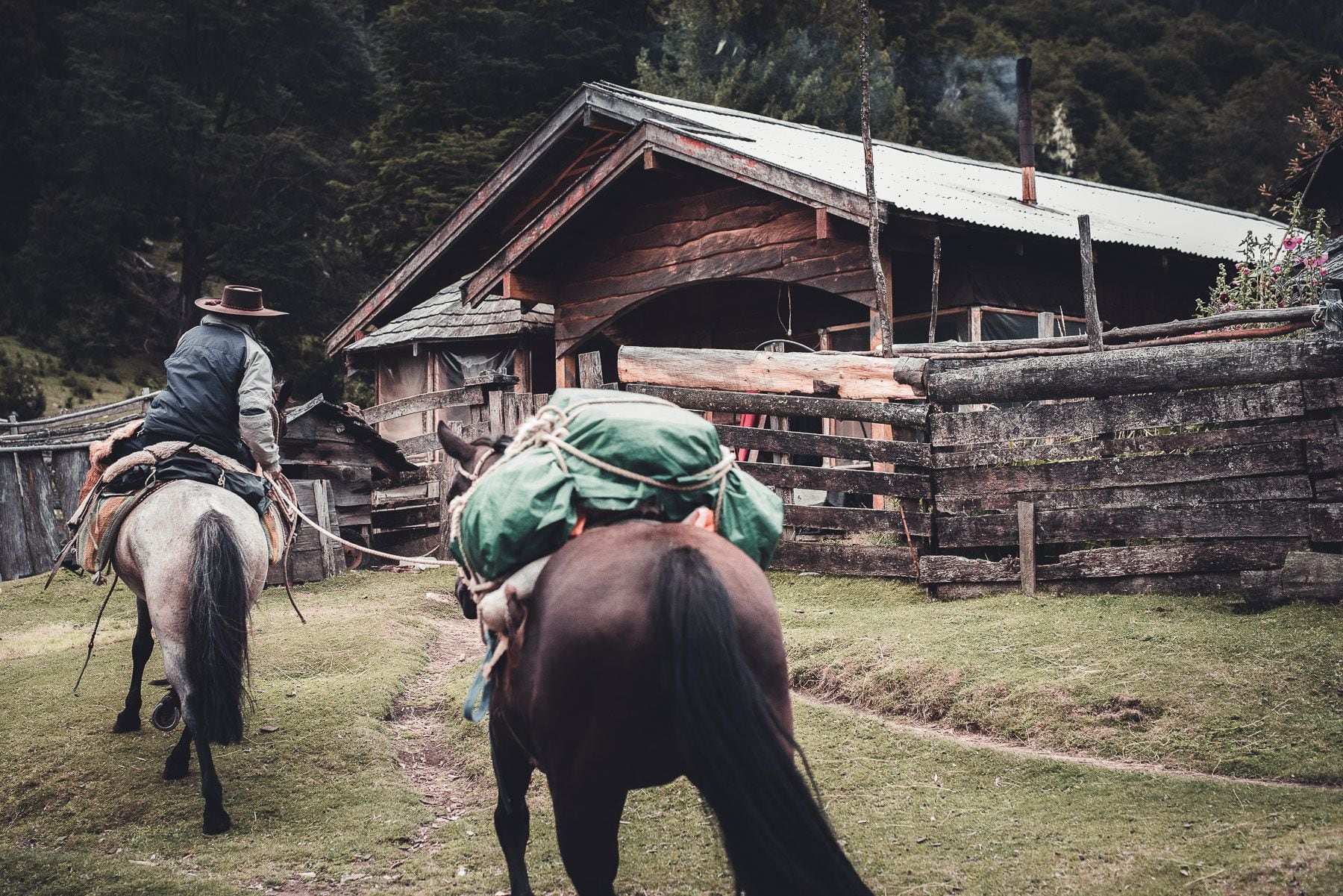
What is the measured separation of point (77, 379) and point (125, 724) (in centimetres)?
2680

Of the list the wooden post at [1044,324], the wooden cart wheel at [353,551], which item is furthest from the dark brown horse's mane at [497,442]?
the wooden post at [1044,324]

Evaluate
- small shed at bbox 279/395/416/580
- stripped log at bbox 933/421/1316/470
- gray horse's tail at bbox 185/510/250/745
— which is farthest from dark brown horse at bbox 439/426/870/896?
small shed at bbox 279/395/416/580

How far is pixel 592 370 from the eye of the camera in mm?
10727

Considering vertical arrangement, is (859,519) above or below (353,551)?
above

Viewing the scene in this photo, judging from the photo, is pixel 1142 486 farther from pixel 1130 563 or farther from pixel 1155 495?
pixel 1130 563

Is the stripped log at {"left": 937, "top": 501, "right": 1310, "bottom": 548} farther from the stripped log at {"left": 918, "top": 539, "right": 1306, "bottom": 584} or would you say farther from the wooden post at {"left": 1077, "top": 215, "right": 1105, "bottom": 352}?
the wooden post at {"left": 1077, "top": 215, "right": 1105, "bottom": 352}

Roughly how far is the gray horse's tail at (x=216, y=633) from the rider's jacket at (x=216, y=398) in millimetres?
805

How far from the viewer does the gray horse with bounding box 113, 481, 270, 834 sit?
5277mm

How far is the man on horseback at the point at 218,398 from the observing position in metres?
6.14

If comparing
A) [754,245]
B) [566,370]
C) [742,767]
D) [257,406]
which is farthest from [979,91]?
[742,767]

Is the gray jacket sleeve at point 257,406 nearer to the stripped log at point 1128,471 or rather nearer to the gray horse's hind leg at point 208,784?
the gray horse's hind leg at point 208,784

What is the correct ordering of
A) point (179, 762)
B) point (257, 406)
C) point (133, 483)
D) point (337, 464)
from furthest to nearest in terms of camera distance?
point (337, 464), point (257, 406), point (133, 483), point (179, 762)

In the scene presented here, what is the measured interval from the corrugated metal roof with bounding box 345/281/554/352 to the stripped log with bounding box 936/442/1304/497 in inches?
430

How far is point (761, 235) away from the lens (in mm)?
12242
